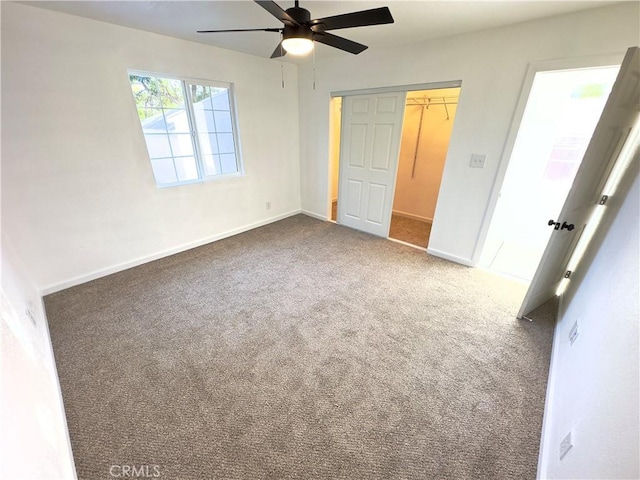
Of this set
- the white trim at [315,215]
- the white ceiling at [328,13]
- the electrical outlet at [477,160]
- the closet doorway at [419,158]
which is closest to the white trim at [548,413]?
the electrical outlet at [477,160]

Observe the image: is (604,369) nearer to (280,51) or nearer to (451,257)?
(451,257)

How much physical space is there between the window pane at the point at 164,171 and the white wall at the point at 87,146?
0.50ft

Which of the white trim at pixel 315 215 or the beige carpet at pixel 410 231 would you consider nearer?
the beige carpet at pixel 410 231

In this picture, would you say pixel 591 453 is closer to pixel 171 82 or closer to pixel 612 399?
pixel 612 399

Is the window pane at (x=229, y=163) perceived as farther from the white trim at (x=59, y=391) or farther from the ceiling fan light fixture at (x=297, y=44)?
the white trim at (x=59, y=391)

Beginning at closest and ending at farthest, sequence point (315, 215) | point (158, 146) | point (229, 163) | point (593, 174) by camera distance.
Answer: point (593, 174) < point (158, 146) < point (229, 163) < point (315, 215)

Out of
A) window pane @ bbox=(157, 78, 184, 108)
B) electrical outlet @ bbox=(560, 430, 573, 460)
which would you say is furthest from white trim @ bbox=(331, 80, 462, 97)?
electrical outlet @ bbox=(560, 430, 573, 460)

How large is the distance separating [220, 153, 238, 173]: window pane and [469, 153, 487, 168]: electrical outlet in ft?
10.00

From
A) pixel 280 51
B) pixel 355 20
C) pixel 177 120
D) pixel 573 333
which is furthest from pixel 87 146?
pixel 573 333

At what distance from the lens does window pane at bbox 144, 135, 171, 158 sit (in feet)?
9.49

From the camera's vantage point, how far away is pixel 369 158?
3693mm

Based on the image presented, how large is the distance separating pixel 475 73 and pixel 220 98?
9.81ft

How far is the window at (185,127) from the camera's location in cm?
283

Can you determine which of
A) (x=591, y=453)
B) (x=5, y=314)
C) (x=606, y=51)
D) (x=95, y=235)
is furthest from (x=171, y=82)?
(x=591, y=453)
